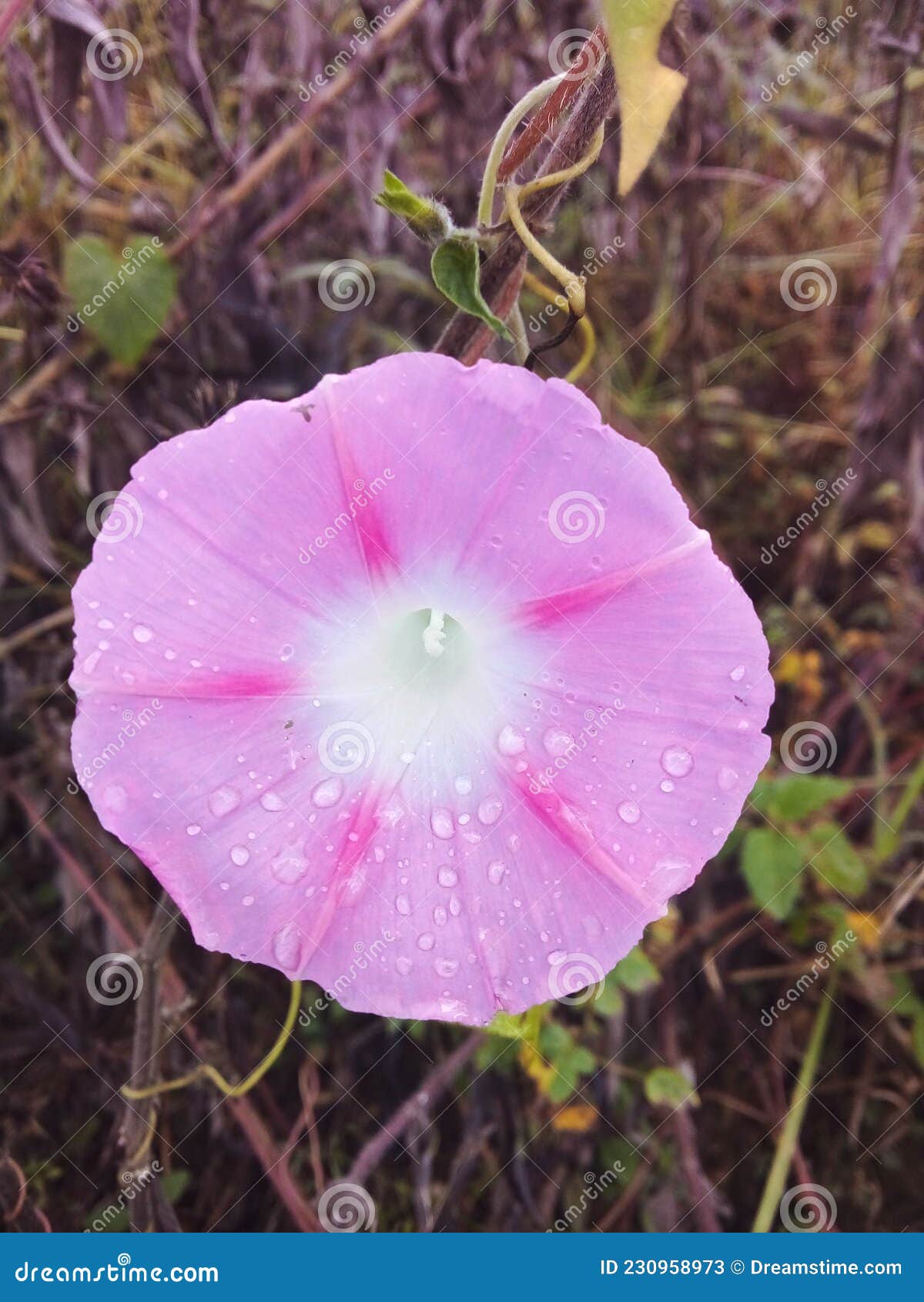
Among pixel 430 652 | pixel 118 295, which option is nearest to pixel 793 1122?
pixel 430 652

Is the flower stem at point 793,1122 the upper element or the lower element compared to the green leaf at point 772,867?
lower

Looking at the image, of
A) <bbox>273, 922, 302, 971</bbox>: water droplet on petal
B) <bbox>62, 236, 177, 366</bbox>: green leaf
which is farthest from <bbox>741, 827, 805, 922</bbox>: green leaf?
<bbox>62, 236, 177, 366</bbox>: green leaf

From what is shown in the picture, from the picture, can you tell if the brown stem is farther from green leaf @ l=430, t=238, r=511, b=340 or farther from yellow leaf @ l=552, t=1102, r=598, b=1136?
yellow leaf @ l=552, t=1102, r=598, b=1136

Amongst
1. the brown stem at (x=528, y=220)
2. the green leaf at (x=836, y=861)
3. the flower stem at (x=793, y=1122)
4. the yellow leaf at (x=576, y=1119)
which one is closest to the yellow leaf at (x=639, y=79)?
the brown stem at (x=528, y=220)

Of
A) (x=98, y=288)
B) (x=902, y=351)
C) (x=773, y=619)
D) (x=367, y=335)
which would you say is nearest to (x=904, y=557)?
(x=773, y=619)

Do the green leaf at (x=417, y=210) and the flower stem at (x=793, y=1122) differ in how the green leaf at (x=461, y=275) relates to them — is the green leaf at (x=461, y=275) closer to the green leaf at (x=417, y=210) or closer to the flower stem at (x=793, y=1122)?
the green leaf at (x=417, y=210)

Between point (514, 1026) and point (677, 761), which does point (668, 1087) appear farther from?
point (677, 761)
